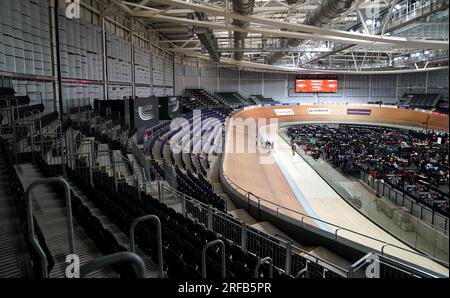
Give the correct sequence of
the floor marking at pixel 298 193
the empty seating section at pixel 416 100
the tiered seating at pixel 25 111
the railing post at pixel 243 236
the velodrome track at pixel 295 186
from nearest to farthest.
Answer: the railing post at pixel 243 236, the velodrome track at pixel 295 186, the floor marking at pixel 298 193, the tiered seating at pixel 25 111, the empty seating section at pixel 416 100

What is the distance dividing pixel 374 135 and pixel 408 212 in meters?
28.9

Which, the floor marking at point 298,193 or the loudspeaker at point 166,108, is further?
the loudspeaker at point 166,108

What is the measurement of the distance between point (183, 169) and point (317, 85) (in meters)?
38.9

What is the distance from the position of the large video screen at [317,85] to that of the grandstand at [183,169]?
15.8m

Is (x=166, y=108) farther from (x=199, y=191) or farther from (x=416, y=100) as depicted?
(x=416, y=100)

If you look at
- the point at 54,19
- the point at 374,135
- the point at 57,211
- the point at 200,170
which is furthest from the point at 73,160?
the point at 374,135

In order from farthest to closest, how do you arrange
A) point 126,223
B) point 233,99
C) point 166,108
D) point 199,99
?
1. point 233,99
2. point 199,99
3. point 166,108
4. point 126,223

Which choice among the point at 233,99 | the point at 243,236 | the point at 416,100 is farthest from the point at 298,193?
the point at 416,100

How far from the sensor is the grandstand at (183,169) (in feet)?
15.4

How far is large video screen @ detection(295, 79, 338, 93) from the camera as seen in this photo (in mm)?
49531

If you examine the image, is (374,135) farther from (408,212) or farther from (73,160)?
(73,160)

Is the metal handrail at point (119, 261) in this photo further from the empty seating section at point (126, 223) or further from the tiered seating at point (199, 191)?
the tiered seating at point (199, 191)

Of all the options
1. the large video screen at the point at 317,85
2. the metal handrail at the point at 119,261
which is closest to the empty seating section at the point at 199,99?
the large video screen at the point at 317,85

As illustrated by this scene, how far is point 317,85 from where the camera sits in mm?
49750
